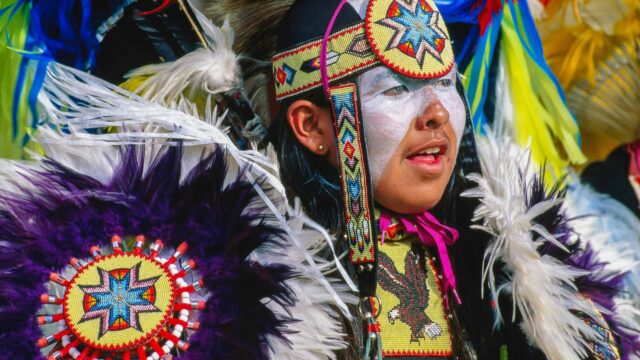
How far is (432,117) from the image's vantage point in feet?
7.57

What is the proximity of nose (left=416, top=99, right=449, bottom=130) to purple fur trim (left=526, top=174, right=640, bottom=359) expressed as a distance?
35cm


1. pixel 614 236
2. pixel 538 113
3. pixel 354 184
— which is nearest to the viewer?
pixel 354 184

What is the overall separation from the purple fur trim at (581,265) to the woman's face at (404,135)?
1.01 ft

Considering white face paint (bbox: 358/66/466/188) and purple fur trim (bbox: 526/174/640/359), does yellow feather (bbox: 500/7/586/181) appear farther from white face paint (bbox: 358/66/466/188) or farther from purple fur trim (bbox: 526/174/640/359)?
white face paint (bbox: 358/66/466/188)

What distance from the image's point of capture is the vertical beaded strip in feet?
6.45

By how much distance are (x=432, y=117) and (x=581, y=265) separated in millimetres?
608

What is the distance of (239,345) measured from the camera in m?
2.01

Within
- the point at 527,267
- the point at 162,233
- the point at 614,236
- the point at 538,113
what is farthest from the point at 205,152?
the point at 614,236

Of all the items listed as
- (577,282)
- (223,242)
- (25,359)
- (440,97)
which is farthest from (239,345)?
(577,282)

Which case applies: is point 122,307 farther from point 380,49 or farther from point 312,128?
point 380,49

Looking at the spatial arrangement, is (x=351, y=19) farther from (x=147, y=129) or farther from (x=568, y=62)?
(x=568, y=62)

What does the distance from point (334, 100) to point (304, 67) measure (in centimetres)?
11

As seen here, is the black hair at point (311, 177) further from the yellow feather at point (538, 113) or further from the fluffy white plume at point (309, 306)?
the yellow feather at point (538, 113)

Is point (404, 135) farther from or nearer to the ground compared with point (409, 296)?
farther from the ground
